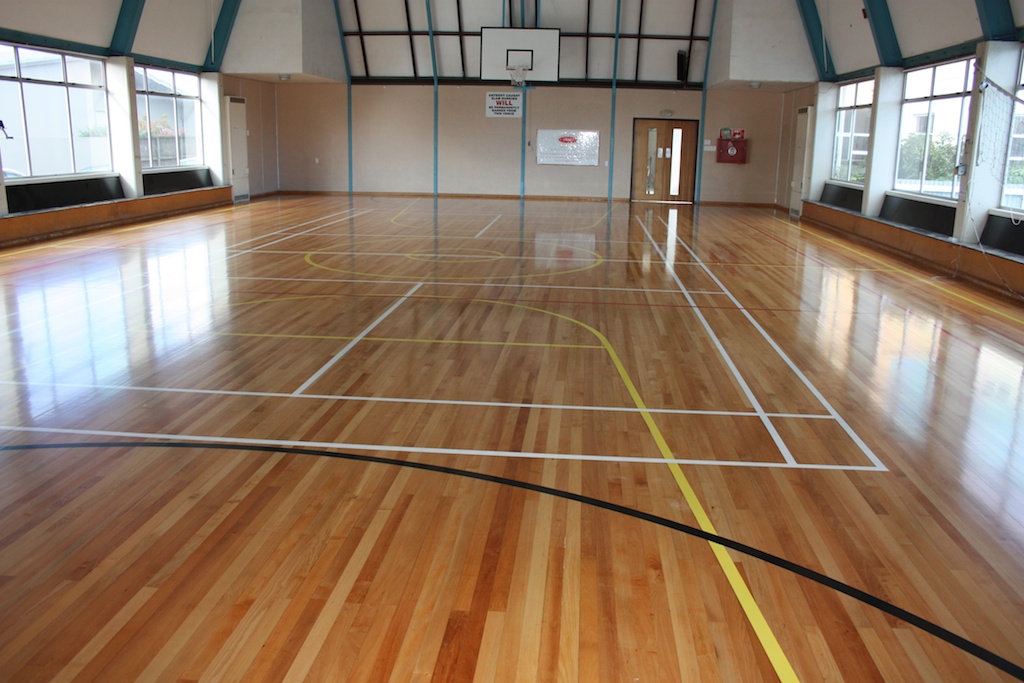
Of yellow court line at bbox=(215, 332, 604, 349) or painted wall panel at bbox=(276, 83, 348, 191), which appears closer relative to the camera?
yellow court line at bbox=(215, 332, 604, 349)

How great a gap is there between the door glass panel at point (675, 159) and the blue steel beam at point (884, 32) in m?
8.14

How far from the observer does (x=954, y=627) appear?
11.2 feet

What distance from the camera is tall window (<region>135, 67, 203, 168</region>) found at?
18234 millimetres

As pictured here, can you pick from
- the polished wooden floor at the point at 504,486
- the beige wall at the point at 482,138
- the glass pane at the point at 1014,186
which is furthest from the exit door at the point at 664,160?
the polished wooden floor at the point at 504,486

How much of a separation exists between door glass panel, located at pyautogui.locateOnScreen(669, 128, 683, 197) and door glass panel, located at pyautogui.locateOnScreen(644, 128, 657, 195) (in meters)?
0.51

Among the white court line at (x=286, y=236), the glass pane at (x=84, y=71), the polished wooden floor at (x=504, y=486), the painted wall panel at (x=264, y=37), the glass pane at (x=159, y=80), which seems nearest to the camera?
the polished wooden floor at (x=504, y=486)

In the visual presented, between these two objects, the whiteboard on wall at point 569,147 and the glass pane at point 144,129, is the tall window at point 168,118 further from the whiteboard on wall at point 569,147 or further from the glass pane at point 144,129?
the whiteboard on wall at point 569,147

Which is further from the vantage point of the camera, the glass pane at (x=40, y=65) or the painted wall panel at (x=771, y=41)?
the painted wall panel at (x=771, y=41)

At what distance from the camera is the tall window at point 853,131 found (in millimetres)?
18031

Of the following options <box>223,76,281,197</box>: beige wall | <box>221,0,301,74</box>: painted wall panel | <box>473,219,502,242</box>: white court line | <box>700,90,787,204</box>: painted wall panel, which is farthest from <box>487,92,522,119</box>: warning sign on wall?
<box>223,76,281,197</box>: beige wall

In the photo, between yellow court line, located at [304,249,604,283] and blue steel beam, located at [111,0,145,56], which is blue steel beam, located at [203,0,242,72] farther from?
yellow court line, located at [304,249,604,283]

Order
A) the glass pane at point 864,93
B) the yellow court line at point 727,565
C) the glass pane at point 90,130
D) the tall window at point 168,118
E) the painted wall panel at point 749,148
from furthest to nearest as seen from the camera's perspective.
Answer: the painted wall panel at point 749,148 < the tall window at point 168,118 < the glass pane at point 864,93 < the glass pane at point 90,130 < the yellow court line at point 727,565

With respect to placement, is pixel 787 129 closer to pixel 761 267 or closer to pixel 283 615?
pixel 761 267

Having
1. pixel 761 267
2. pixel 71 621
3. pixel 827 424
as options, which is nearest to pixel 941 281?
pixel 761 267
